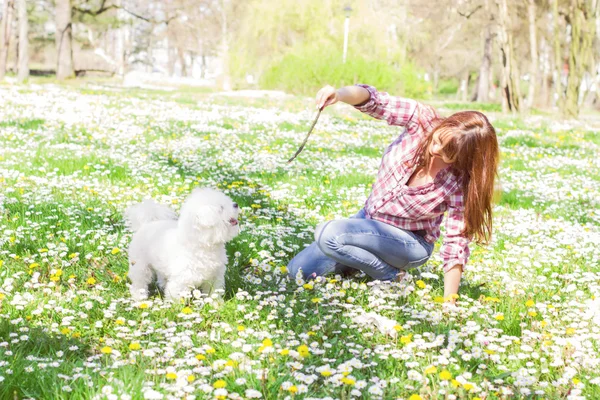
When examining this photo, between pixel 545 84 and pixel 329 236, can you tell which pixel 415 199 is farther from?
pixel 545 84

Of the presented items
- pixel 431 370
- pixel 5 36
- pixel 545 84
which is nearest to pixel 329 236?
pixel 431 370

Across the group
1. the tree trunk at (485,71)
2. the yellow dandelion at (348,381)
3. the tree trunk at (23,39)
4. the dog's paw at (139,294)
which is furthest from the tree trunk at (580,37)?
the tree trunk at (485,71)

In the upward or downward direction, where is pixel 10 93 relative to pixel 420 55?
downward

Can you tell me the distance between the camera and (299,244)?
5371 millimetres

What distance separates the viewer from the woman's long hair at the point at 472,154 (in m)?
3.97

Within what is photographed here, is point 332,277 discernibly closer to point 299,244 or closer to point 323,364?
point 299,244

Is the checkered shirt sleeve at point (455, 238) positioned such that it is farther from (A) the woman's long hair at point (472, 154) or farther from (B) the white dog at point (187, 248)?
(B) the white dog at point (187, 248)

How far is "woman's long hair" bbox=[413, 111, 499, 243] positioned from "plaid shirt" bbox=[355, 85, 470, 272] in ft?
0.38

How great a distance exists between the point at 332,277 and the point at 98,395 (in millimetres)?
2325

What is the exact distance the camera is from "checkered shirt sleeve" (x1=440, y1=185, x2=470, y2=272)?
416 centimetres

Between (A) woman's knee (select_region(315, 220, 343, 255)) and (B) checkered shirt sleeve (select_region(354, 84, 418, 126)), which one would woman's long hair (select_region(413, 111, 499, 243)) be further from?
(A) woman's knee (select_region(315, 220, 343, 255))

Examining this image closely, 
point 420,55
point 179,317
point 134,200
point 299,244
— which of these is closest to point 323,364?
point 179,317

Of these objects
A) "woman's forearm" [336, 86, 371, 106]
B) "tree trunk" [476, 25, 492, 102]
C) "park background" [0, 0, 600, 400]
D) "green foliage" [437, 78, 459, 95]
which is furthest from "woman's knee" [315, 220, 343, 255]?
"green foliage" [437, 78, 459, 95]

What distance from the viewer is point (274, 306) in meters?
3.97
